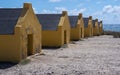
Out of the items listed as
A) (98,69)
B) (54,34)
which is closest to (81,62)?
(98,69)

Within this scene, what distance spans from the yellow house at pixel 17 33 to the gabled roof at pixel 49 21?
346 inches

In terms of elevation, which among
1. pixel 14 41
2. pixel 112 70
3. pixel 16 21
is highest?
pixel 16 21

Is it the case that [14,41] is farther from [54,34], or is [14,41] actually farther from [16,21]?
[54,34]

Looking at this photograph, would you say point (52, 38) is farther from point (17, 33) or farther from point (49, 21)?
point (17, 33)

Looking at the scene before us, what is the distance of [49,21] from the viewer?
107 ft

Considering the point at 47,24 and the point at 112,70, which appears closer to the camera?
the point at 112,70

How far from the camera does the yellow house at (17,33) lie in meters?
19.0

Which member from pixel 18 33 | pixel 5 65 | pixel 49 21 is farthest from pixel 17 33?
pixel 49 21

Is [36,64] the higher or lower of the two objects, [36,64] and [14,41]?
the lower

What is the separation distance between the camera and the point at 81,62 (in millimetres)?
19859

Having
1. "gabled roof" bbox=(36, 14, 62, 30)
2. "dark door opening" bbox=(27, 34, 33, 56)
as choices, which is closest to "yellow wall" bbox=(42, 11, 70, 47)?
"gabled roof" bbox=(36, 14, 62, 30)

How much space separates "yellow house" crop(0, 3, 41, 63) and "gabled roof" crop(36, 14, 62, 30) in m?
8.80

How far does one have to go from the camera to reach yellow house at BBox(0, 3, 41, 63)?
62.2 feet

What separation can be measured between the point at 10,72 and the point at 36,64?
288 cm
